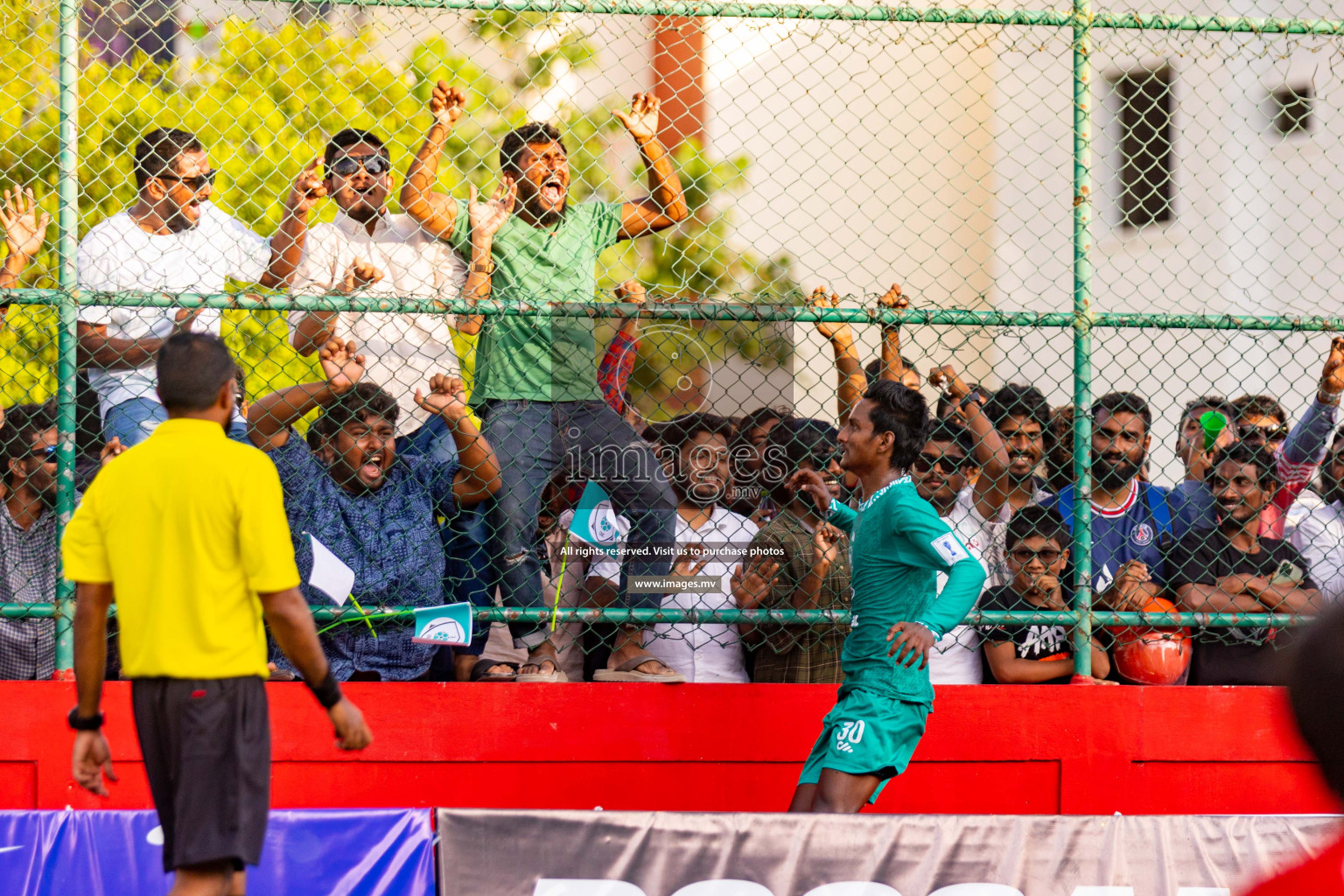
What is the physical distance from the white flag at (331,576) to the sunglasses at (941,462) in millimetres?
2104

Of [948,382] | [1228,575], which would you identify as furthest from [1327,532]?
[948,382]

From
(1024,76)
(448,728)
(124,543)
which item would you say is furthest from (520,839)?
(1024,76)

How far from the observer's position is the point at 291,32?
1183 cm

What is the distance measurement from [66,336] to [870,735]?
110 inches

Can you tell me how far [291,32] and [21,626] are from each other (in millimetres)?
8727

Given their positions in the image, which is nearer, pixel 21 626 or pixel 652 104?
pixel 21 626

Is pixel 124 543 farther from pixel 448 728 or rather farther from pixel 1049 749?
pixel 1049 749

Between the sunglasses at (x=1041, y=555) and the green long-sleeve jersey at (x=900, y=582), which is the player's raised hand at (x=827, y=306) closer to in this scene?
the green long-sleeve jersey at (x=900, y=582)

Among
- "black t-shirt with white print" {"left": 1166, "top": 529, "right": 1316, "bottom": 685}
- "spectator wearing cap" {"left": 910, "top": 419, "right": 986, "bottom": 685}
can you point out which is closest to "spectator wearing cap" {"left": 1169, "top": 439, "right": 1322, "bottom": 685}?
"black t-shirt with white print" {"left": 1166, "top": 529, "right": 1316, "bottom": 685}

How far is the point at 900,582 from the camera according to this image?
403cm

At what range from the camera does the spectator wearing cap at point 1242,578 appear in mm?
4676

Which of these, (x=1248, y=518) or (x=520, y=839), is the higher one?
(x=1248, y=518)

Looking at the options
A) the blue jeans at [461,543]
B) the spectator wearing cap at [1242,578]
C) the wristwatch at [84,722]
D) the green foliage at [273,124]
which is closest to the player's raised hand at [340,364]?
the blue jeans at [461,543]

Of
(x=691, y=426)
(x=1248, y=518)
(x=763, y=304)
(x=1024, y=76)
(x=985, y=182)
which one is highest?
(x=1024, y=76)
